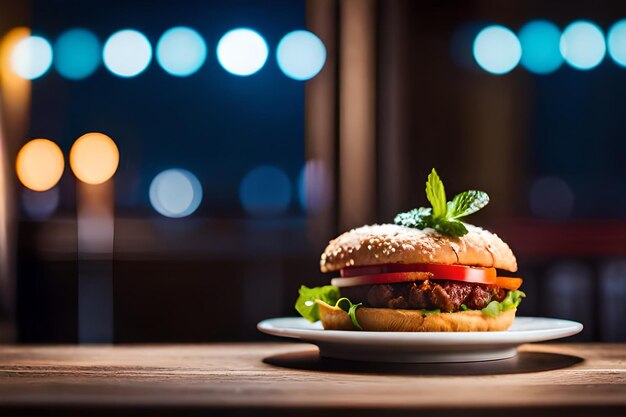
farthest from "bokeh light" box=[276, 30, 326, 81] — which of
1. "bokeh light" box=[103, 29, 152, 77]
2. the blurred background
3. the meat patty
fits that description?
the meat patty

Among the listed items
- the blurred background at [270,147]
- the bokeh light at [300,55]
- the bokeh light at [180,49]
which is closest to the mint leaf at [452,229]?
the blurred background at [270,147]

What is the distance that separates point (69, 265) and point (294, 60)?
42.5 inches

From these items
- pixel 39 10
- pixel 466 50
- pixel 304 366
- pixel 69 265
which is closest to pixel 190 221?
pixel 69 265

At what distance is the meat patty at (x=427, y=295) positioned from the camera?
1.53 metres

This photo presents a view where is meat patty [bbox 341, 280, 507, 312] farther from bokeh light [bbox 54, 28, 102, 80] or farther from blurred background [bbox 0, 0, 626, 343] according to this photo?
bokeh light [bbox 54, 28, 102, 80]

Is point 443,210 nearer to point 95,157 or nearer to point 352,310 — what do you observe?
point 352,310

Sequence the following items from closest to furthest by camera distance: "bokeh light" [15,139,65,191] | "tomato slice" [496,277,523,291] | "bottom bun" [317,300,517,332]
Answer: "bottom bun" [317,300,517,332], "tomato slice" [496,277,523,291], "bokeh light" [15,139,65,191]

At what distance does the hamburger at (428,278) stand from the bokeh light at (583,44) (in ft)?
5.47

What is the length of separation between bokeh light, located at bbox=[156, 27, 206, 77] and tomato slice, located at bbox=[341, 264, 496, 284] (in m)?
1.69

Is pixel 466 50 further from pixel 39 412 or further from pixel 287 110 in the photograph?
pixel 39 412

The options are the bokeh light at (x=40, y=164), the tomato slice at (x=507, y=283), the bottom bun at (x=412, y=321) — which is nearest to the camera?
the bottom bun at (x=412, y=321)

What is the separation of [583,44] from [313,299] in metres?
1.87

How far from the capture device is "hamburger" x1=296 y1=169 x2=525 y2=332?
1.53m

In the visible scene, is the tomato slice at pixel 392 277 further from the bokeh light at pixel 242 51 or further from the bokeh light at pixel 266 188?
the bokeh light at pixel 242 51
